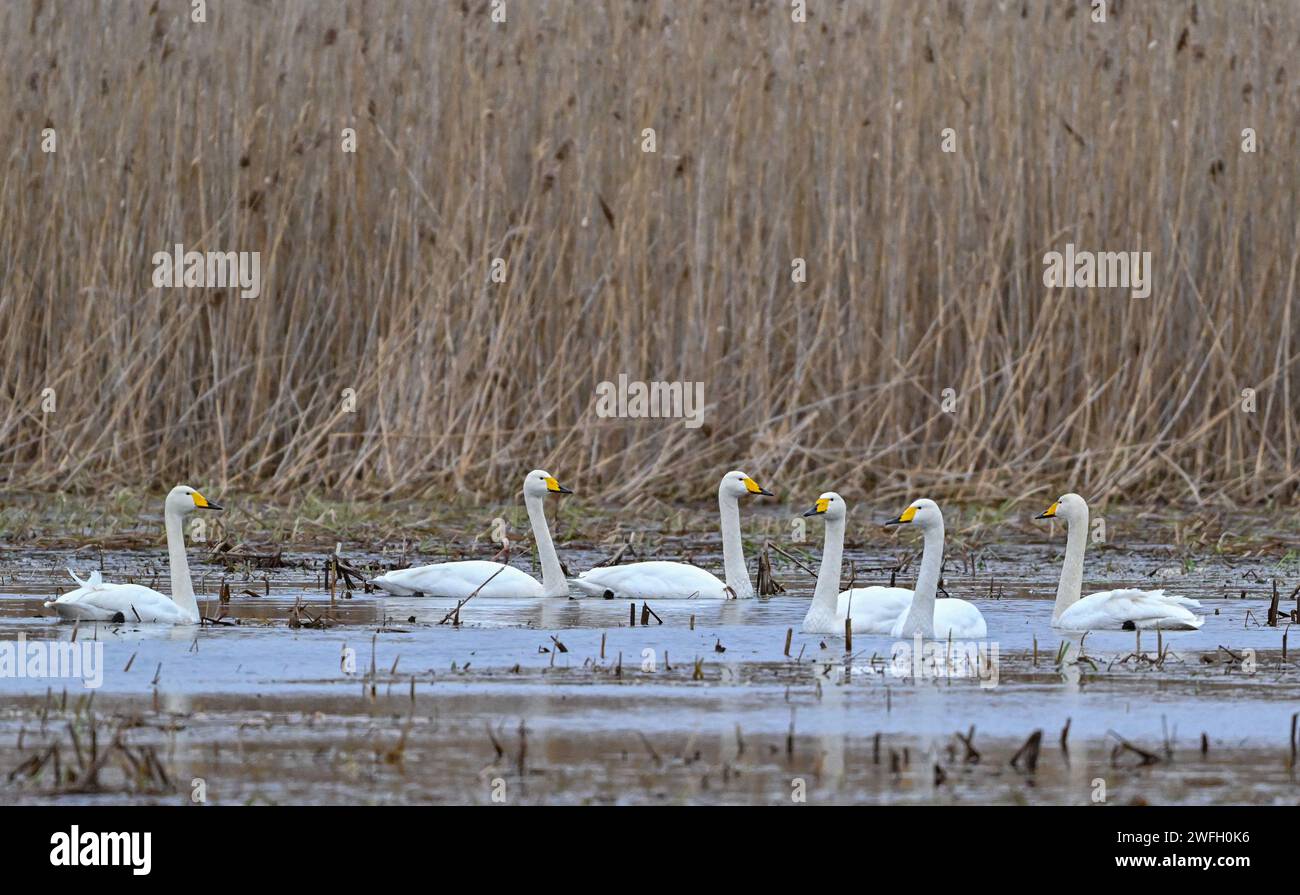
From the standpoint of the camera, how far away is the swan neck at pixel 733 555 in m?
8.63

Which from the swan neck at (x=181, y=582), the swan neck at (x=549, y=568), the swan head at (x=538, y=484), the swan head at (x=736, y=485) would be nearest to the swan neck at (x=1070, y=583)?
the swan head at (x=736, y=485)

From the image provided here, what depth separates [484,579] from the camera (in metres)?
8.41

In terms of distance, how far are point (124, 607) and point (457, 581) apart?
134cm

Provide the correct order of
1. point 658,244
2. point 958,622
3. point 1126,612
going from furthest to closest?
1. point 658,244
2. point 1126,612
3. point 958,622

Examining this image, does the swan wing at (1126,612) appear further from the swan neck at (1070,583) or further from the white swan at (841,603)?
the white swan at (841,603)

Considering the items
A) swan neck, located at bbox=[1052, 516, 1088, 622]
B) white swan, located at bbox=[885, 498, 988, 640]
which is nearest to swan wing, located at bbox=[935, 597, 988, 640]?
white swan, located at bbox=[885, 498, 988, 640]

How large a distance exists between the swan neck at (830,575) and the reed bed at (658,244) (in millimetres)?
2931

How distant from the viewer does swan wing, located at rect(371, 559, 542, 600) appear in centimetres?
819

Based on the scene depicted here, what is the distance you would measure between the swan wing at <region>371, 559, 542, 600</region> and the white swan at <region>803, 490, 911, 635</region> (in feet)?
3.80

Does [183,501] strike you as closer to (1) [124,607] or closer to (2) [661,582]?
(1) [124,607]

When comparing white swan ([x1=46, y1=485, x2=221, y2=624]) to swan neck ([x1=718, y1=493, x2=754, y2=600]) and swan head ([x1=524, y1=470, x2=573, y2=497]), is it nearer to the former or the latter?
swan head ([x1=524, y1=470, x2=573, y2=497])

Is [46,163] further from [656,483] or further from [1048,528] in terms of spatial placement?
[1048,528]

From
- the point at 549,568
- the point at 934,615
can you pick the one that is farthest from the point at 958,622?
the point at 549,568
